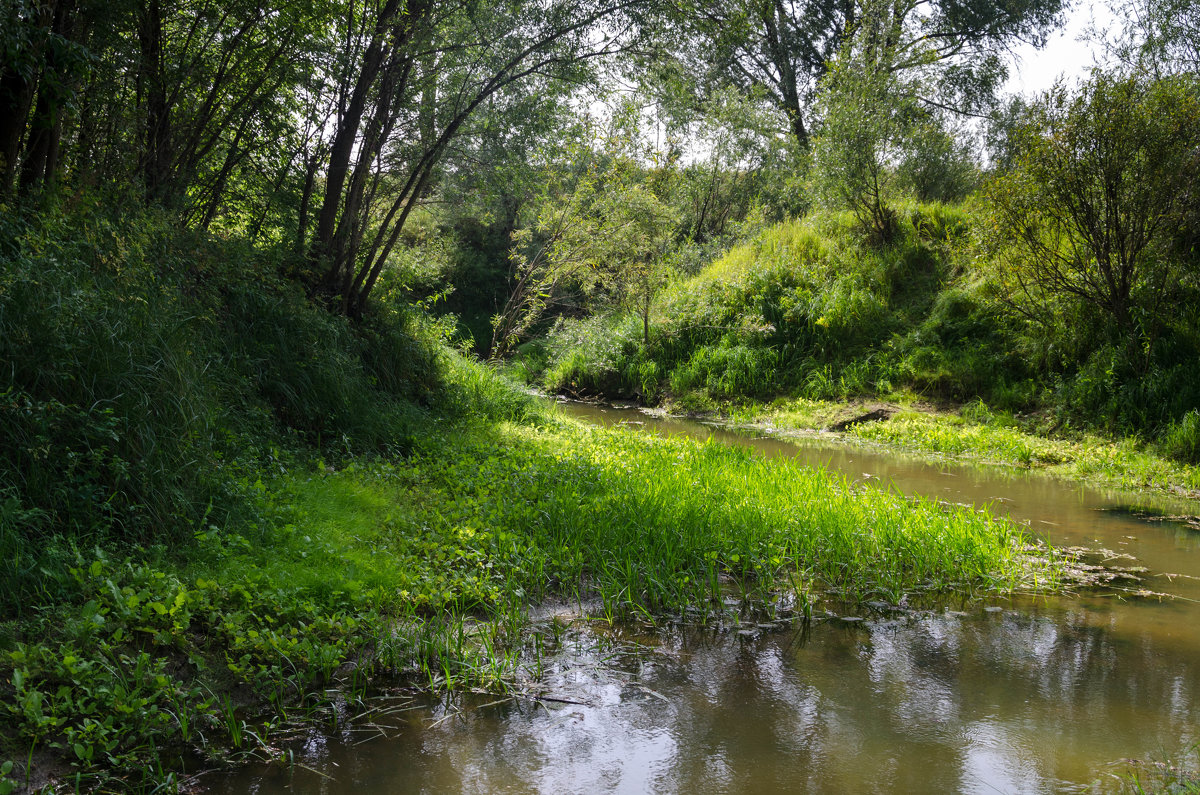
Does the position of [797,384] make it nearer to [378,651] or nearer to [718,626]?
[718,626]

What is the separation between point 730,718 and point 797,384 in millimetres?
12830

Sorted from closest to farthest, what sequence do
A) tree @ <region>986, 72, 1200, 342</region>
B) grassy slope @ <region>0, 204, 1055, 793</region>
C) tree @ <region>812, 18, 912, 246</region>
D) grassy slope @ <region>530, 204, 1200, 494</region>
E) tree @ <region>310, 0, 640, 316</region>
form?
1. grassy slope @ <region>0, 204, 1055, 793</region>
2. tree @ <region>310, 0, 640, 316</region>
3. tree @ <region>986, 72, 1200, 342</region>
4. grassy slope @ <region>530, 204, 1200, 494</region>
5. tree @ <region>812, 18, 912, 246</region>

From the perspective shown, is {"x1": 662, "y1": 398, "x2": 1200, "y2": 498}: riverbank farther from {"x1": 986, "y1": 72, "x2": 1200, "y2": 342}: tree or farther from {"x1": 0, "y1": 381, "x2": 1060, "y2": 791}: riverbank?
{"x1": 0, "y1": 381, "x2": 1060, "y2": 791}: riverbank

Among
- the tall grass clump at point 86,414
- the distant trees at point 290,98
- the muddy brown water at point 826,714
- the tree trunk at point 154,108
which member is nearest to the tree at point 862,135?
the distant trees at point 290,98

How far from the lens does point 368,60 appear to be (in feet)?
29.3

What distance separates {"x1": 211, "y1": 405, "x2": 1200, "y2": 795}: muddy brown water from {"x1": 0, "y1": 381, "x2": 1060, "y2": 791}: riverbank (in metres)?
0.32

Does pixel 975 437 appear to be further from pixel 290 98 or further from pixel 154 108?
pixel 154 108

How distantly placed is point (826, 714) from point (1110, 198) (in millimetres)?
10482

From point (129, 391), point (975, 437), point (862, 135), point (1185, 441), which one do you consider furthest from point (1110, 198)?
point (129, 391)

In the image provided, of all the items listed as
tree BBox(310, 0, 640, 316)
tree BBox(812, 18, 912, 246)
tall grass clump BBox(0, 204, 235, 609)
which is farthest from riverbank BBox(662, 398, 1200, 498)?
tall grass clump BBox(0, 204, 235, 609)

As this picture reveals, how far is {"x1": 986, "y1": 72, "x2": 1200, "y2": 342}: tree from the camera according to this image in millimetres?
10500

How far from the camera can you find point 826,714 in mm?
3650

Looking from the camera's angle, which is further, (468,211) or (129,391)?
(468,211)

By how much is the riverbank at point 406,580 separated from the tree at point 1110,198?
6639 millimetres
